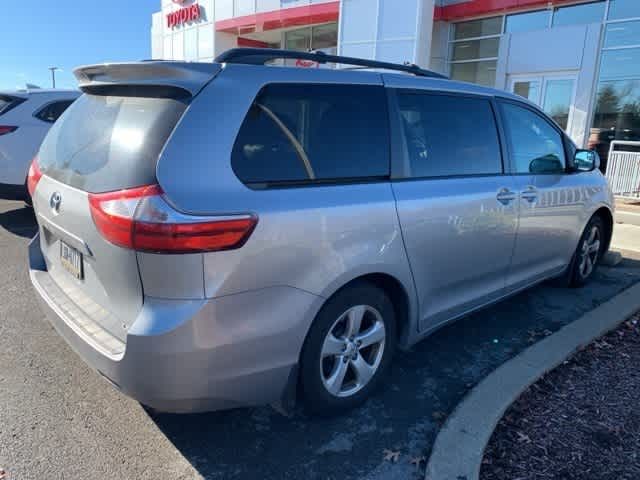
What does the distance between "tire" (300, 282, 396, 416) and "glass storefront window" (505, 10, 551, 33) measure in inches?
504

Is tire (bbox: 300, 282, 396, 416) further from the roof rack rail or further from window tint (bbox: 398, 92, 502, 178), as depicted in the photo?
the roof rack rail

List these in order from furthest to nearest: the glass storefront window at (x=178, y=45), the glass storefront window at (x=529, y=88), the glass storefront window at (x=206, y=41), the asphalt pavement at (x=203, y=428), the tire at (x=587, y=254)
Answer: the glass storefront window at (x=178, y=45), the glass storefront window at (x=206, y=41), the glass storefront window at (x=529, y=88), the tire at (x=587, y=254), the asphalt pavement at (x=203, y=428)

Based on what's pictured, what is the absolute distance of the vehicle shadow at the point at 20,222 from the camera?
6.55 metres

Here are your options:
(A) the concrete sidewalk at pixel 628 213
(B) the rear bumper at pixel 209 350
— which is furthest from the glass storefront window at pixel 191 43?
(B) the rear bumper at pixel 209 350

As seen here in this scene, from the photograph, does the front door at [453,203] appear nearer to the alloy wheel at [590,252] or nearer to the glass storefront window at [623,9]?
the alloy wheel at [590,252]

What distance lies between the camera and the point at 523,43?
520 inches

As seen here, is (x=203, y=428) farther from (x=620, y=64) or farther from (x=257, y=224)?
(x=620, y=64)

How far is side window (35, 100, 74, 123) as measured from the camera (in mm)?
6703

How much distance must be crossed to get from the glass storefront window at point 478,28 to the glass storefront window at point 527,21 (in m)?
0.32

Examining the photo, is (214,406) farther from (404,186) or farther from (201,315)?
(404,186)

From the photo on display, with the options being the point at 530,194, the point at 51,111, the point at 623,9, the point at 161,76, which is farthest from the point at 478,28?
the point at 161,76

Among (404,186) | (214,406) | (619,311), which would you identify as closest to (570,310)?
(619,311)

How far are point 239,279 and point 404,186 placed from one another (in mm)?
1225

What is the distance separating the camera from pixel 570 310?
4578 mm
